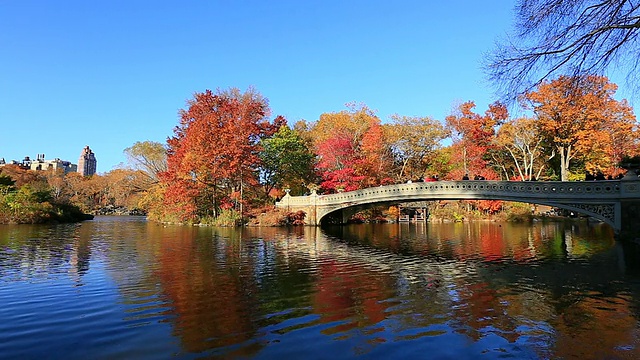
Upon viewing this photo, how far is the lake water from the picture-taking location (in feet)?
17.6

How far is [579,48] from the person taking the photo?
22.6ft

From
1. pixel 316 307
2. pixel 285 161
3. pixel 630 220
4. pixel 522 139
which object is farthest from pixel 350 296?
pixel 522 139

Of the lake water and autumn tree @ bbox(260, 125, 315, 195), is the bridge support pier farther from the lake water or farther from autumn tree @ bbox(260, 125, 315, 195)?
autumn tree @ bbox(260, 125, 315, 195)

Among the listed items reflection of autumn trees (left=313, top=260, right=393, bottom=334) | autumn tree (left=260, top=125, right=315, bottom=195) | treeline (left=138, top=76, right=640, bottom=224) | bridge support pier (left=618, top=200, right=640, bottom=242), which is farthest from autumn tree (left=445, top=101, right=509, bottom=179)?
reflection of autumn trees (left=313, top=260, right=393, bottom=334)

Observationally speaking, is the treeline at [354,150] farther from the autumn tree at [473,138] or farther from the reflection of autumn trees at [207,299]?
the reflection of autumn trees at [207,299]

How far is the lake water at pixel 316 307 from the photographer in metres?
5.38

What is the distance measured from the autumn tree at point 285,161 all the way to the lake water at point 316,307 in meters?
23.5

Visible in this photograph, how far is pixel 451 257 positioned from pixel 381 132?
27.1 metres

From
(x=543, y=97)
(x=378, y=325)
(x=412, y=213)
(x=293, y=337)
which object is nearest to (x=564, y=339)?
(x=378, y=325)

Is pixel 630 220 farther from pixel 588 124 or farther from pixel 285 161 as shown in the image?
pixel 285 161

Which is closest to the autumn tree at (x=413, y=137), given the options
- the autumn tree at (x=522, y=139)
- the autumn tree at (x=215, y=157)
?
→ the autumn tree at (x=522, y=139)

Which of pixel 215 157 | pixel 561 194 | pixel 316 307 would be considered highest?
pixel 215 157

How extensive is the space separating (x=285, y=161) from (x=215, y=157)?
7183mm

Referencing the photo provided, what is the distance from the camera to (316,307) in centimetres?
756
